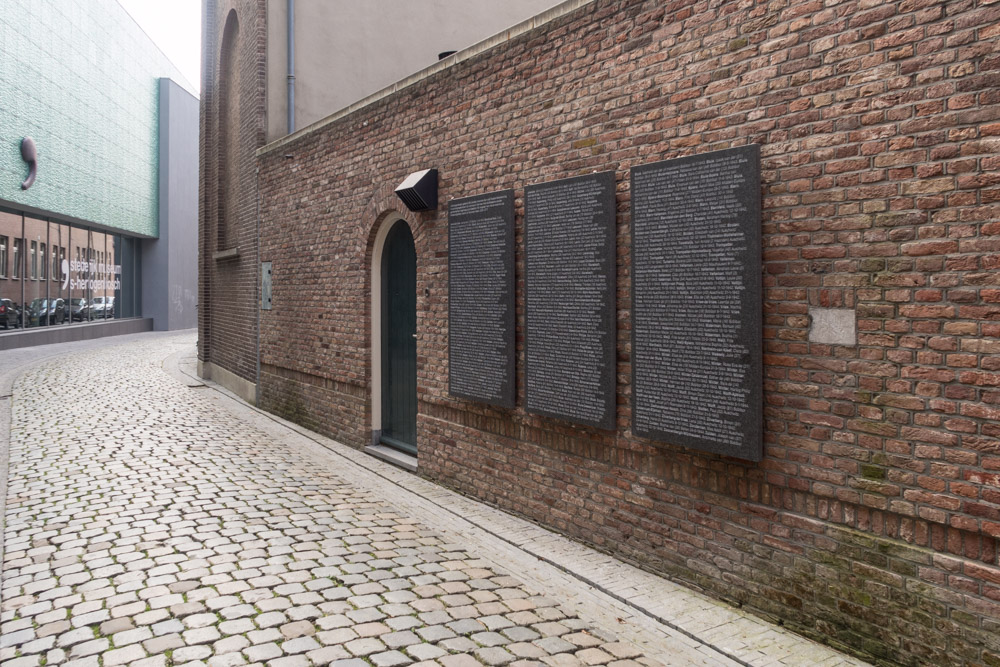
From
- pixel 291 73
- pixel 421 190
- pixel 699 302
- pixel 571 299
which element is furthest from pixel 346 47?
pixel 699 302

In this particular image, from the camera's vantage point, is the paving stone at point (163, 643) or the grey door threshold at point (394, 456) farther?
the grey door threshold at point (394, 456)

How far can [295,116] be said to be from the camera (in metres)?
12.9

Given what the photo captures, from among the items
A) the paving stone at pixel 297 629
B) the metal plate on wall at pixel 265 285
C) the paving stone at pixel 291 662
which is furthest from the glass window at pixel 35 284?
the paving stone at pixel 291 662

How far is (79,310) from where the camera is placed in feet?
86.5

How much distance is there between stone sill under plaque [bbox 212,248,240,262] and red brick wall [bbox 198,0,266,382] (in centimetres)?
4

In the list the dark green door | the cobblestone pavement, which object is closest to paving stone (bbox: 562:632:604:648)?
the cobblestone pavement

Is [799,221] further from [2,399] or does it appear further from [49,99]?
[49,99]

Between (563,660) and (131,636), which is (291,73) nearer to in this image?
(131,636)

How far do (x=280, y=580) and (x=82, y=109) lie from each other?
24.4m

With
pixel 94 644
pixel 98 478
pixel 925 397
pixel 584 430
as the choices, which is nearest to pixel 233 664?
pixel 94 644

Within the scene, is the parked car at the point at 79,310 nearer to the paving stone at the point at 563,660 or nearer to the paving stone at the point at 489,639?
the paving stone at the point at 489,639

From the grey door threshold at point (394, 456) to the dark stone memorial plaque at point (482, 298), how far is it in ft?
4.88

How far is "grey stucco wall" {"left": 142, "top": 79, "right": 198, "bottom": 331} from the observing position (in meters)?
32.6

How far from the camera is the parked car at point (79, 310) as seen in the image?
25734mm
